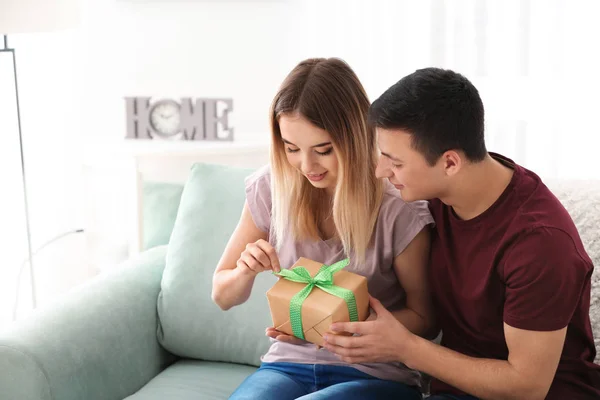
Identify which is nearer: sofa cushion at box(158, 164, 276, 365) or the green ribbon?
the green ribbon

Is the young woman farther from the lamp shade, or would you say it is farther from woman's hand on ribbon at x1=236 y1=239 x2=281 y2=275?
the lamp shade

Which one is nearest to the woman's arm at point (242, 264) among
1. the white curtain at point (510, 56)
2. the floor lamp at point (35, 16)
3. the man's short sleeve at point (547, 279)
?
the man's short sleeve at point (547, 279)

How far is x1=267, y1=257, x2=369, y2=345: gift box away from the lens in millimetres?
1361

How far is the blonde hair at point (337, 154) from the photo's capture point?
4.72 ft

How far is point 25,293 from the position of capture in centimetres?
296

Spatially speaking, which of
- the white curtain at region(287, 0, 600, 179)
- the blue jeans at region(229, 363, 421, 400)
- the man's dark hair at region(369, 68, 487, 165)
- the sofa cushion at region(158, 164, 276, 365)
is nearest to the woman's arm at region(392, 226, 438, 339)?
the blue jeans at region(229, 363, 421, 400)

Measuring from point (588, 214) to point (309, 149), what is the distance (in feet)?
2.05

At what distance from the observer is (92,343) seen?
1.71m

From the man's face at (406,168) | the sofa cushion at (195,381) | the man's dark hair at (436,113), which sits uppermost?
the man's dark hair at (436,113)

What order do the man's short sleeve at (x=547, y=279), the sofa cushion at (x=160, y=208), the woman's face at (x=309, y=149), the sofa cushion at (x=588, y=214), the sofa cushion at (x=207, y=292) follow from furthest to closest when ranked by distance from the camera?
the sofa cushion at (x=160, y=208) → the sofa cushion at (x=207, y=292) → the sofa cushion at (x=588, y=214) → the woman's face at (x=309, y=149) → the man's short sleeve at (x=547, y=279)

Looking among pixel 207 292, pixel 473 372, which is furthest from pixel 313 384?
pixel 207 292

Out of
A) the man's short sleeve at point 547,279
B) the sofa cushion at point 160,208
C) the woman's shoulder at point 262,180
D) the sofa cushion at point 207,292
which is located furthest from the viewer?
the sofa cushion at point 160,208

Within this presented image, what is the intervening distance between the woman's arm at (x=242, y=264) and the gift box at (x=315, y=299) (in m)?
0.05

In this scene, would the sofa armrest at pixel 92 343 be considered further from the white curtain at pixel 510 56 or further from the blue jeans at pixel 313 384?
the white curtain at pixel 510 56
